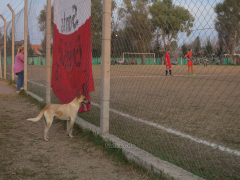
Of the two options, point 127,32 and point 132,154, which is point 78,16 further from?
point 132,154

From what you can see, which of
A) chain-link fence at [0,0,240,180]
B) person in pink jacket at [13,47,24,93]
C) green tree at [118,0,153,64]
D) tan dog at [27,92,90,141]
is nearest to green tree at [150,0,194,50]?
chain-link fence at [0,0,240,180]

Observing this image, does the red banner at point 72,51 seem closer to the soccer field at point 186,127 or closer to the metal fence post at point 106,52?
the soccer field at point 186,127

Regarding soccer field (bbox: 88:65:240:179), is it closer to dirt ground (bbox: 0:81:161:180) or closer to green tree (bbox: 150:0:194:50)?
green tree (bbox: 150:0:194:50)

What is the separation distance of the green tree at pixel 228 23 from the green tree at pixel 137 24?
1.02 meters

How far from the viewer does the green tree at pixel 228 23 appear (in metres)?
2.02

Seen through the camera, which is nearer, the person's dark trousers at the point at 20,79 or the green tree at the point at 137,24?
the green tree at the point at 137,24

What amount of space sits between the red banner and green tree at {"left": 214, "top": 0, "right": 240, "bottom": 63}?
300cm

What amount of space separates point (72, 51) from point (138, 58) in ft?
8.00

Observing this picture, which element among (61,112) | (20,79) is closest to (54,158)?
(61,112)

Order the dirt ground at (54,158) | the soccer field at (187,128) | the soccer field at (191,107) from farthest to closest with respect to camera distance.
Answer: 1. the dirt ground at (54,158)
2. the soccer field at (187,128)
3. the soccer field at (191,107)

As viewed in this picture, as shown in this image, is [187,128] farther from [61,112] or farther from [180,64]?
[180,64]

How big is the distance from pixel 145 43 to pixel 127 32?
2.06 feet

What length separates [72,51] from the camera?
572 centimetres

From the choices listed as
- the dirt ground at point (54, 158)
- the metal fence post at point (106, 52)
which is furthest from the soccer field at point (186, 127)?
the dirt ground at point (54, 158)
